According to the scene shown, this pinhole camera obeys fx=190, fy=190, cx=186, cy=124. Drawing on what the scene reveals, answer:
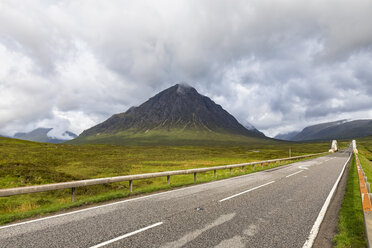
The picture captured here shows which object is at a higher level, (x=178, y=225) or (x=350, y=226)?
(x=178, y=225)

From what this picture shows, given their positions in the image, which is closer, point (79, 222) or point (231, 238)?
point (231, 238)

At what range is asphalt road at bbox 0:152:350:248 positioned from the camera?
181 inches

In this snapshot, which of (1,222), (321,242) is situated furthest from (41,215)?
(321,242)

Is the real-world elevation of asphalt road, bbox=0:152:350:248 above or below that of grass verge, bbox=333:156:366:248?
above

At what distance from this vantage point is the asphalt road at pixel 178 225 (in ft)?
15.1

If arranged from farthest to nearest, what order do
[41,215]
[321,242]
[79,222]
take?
[41,215] → [79,222] → [321,242]

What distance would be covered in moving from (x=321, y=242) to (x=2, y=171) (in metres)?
23.8

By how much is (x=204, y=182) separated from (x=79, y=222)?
877 cm

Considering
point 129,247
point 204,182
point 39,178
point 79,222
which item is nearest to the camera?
point 129,247

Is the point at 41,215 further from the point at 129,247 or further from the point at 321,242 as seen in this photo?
the point at 321,242

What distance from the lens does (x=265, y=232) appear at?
17.0ft

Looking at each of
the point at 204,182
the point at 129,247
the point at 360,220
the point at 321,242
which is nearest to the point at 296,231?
the point at 321,242

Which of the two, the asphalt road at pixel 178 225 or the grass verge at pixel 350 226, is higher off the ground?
the asphalt road at pixel 178 225

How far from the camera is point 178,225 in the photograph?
5.55 meters
